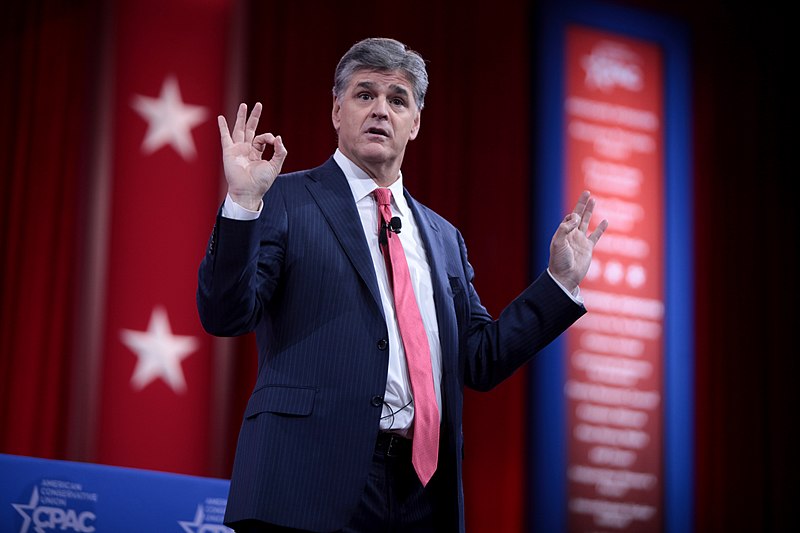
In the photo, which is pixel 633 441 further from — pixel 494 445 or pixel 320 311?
pixel 320 311

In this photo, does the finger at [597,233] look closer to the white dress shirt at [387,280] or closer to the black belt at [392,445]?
the white dress shirt at [387,280]

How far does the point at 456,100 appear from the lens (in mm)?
4711

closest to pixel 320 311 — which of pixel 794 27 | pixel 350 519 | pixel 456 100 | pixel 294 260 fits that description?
pixel 294 260

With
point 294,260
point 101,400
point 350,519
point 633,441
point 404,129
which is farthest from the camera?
point 633,441

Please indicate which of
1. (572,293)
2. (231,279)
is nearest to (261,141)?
(231,279)

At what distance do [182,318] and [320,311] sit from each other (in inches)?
93.6

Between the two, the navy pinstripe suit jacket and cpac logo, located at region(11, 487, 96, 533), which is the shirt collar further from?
cpac logo, located at region(11, 487, 96, 533)

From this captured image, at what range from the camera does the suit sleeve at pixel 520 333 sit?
76.7 inches

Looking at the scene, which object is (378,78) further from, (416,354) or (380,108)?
(416,354)

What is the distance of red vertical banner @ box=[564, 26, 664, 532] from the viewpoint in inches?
186

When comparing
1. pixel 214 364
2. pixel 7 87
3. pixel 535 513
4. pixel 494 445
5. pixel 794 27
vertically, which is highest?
pixel 794 27

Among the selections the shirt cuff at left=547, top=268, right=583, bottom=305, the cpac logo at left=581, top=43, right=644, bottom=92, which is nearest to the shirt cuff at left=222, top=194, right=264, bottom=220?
the shirt cuff at left=547, top=268, right=583, bottom=305

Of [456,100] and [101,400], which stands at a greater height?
[456,100]

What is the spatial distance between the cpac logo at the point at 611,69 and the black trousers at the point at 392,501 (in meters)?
3.69
